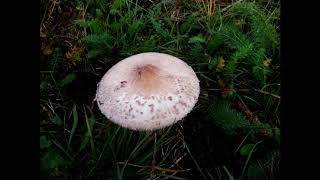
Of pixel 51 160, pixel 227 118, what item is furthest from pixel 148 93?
pixel 51 160

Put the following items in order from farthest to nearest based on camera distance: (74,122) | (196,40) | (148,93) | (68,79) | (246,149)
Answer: (196,40) → (68,79) → (74,122) → (246,149) → (148,93)

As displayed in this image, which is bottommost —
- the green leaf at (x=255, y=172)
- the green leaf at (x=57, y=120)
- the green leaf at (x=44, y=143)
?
the green leaf at (x=44, y=143)

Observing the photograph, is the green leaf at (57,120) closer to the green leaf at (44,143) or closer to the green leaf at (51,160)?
the green leaf at (44,143)

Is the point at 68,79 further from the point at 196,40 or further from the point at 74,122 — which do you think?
the point at 196,40

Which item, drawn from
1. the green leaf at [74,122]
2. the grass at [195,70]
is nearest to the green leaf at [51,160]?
the grass at [195,70]

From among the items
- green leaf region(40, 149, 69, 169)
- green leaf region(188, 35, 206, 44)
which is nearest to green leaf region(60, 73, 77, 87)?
green leaf region(40, 149, 69, 169)

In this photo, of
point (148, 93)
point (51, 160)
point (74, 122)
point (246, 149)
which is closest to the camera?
point (148, 93)
